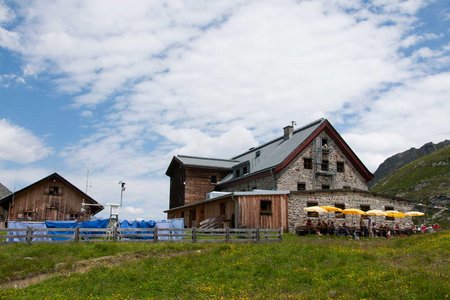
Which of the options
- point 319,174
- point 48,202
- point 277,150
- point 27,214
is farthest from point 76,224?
point 319,174

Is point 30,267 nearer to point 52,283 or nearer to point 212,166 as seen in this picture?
point 52,283

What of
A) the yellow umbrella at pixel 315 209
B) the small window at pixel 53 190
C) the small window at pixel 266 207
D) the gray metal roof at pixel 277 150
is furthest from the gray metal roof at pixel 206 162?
the yellow umbrella at pixel 315 209

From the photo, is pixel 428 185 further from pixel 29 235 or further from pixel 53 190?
pixel 29 235

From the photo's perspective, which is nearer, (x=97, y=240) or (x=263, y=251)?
(x=263, y=251)

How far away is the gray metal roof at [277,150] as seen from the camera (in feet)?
150

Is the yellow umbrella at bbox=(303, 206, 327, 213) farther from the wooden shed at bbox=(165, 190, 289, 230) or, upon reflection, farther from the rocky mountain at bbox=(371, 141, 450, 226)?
the rocky mountain at bbox=(371, 141, 450, 226)

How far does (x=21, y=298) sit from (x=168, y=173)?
4361cm

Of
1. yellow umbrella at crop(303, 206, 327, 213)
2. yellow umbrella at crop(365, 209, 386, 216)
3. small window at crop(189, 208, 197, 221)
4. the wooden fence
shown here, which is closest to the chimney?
small window at crop(189, 208, 197, 221)

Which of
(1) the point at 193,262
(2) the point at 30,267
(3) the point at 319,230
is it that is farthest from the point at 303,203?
(2) the point at 30,267

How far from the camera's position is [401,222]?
42.0 metres

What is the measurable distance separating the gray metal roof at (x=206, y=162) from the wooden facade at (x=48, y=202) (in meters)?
11.5

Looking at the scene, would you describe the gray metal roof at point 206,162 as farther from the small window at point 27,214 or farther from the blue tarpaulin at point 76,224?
the blue tarpaulin at point 76,224

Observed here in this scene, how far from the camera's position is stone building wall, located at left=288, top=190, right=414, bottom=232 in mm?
38312

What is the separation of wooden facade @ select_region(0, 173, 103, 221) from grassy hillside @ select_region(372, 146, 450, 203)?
76.6 metres
